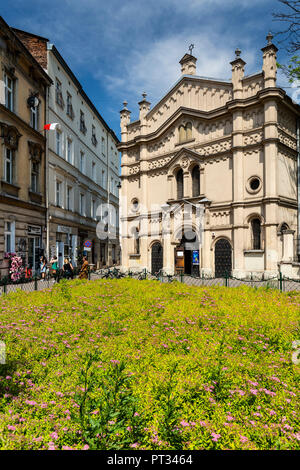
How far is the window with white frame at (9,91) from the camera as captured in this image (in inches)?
742

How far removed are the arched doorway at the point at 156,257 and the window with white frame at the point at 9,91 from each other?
1601cm

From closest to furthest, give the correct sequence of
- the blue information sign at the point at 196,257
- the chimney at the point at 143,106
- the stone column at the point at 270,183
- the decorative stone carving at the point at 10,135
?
the decorative stone carving at the point at 10,135 < the stone column at the point at 270,183 < the blue information sign at the point at 196,257 < the chimney at the point at 143,106

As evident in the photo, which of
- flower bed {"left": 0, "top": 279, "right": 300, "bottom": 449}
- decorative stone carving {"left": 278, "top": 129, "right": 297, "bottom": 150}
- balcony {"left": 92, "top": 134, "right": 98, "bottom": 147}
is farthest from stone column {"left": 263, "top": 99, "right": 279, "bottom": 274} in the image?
balcony {"left": 92, "top": 134, "right": 98, "bottom": 147}

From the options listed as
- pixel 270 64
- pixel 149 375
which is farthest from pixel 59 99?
pixel 149 375

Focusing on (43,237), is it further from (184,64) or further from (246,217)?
(184,64)

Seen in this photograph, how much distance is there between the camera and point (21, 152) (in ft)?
65.8

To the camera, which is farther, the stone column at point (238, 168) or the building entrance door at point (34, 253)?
the stone column at point (238, 168)

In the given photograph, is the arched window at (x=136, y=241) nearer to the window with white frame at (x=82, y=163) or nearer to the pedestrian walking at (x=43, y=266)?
the window with white frame at (x=82, y=163)

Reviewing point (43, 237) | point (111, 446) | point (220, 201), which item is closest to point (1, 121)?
point (43, 237)

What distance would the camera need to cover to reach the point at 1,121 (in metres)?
17.8

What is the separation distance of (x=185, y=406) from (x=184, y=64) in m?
29.2

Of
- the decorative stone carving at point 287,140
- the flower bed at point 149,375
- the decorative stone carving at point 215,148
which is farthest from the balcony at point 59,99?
the flower bed at point 149,375

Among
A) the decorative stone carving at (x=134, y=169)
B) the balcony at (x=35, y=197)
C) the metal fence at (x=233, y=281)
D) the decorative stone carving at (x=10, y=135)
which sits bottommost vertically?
the metal fence at (x=233, y=281)

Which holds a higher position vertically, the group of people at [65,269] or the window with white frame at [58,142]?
the window with white frame at [58,142]
